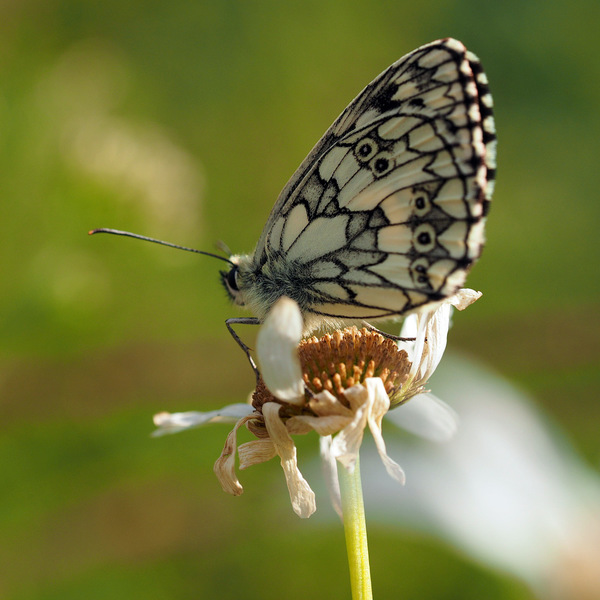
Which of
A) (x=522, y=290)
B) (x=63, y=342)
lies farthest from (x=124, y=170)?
(x=522, y=290)

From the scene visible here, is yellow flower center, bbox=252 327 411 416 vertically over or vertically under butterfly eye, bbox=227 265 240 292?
under

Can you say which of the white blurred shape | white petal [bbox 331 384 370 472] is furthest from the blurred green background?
white petal [bbox 331 384 370 472]

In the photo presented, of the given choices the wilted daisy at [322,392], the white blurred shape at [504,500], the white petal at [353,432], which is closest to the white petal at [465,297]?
the wilted daisy at [322,392]

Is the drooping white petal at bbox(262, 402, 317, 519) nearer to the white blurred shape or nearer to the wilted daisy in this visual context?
the wilted daisy

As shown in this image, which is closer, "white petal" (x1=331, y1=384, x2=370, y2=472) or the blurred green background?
"white petal" (x1=331, y1=384, x2=370, y2=472)

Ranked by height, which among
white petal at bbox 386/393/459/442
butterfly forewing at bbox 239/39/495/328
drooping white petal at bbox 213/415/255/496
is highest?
butterfly forewing at bbox 239/39/495/328

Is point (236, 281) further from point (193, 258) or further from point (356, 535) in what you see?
point (193, 258)

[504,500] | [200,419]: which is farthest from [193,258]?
[200,419]

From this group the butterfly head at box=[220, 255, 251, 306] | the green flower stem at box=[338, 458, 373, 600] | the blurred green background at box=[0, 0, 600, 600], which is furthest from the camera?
the blurred green background at box=[0, 0, 600, 600]
